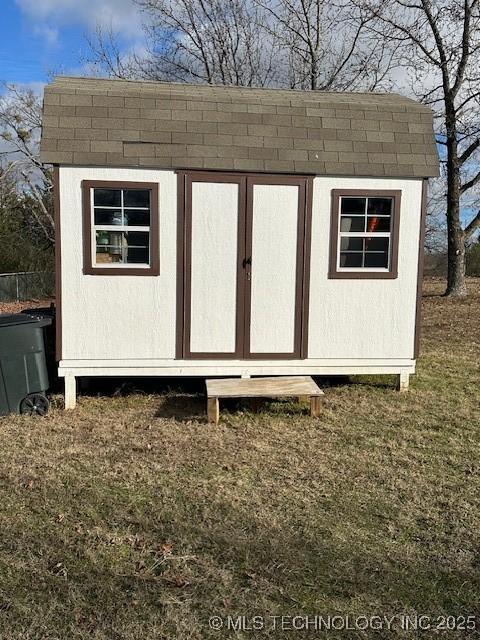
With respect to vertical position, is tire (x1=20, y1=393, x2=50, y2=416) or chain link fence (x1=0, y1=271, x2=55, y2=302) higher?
chain link fence (x1=0, y1=271, x2=55, y2=302)

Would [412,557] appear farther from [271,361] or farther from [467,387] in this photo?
[467,387]

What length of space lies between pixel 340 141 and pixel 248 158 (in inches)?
44.3

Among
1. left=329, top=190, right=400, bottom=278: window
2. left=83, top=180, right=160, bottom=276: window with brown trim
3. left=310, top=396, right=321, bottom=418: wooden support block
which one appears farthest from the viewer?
left=329, top=190, right=400, bottom=278: window

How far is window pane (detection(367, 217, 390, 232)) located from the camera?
670 cm

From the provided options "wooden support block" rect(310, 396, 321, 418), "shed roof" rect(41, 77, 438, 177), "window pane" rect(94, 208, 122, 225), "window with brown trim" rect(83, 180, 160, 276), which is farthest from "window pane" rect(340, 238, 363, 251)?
"window pane" rect(94, 208, 122, 225)

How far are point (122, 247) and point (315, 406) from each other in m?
2.76

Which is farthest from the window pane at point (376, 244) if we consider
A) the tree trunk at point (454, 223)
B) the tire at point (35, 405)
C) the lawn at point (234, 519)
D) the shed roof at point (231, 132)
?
the tree trunk at point (454, 223)

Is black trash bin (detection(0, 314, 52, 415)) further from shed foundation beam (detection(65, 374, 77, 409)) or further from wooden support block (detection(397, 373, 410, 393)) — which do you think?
wooden support block (detection(397, 373, 410, 393))

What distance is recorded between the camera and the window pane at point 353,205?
665 cm

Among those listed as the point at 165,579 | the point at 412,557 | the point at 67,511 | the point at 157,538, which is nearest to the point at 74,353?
the point at 67,511

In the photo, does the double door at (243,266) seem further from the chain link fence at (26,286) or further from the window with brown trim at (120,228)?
the chain link fence at (26,286)

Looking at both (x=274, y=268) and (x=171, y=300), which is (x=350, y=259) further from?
(x=171, y=300)

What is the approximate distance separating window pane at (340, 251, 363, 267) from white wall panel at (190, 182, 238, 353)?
1.28 m

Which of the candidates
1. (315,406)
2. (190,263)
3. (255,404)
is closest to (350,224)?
(190,263)
